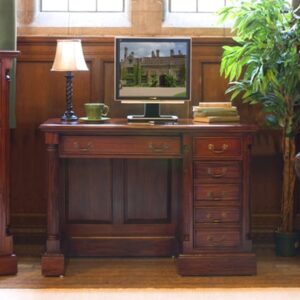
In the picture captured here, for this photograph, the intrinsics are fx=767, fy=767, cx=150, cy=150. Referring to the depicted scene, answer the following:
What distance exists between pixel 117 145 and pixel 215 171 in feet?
1.91

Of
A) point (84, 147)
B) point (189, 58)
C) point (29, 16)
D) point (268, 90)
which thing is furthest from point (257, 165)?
point (29, 16)

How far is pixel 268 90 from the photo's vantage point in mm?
4770

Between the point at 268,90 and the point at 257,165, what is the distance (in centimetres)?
61

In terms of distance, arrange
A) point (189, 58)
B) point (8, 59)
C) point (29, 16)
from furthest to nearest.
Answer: point (29, 16)
point (189, 58)
point (8, 59)

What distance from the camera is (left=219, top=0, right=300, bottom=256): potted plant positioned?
457cm

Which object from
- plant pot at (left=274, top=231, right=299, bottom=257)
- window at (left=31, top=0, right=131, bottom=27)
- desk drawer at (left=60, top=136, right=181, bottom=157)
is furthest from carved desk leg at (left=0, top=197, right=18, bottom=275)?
plant pot at (left=274, top=231, right=299, bottom=257)

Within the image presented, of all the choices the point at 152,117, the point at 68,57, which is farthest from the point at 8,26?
the point at 152,117

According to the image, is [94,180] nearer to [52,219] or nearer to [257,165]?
[52,219]

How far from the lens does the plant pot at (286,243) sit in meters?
4.88

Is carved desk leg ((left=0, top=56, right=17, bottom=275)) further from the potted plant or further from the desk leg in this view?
the potted plant

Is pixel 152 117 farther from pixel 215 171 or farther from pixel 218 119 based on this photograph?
pixel 215 171

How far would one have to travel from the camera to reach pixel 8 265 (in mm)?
4391

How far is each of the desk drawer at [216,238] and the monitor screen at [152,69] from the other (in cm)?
85

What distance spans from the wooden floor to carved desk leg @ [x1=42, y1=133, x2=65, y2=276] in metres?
0.07
